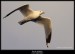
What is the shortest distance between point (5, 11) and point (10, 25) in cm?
10

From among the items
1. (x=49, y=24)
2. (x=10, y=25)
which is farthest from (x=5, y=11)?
(x=49, y=24)

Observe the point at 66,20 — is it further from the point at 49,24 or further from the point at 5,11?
the point at 5,11

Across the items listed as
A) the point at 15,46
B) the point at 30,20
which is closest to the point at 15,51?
the point at 15,46

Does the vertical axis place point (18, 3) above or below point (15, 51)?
above

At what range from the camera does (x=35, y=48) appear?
334 cm

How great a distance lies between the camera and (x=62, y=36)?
11.0 feet

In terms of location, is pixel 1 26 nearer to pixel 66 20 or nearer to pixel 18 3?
pixel 18 3

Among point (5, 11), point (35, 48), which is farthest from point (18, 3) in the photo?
point (35, 48)

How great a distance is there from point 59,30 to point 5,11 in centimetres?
39

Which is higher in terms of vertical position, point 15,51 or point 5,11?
point 5,11

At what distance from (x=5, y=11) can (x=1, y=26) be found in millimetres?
106

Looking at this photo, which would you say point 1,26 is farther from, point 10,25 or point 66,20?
point 66,20

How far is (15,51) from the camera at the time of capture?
3.34 meters

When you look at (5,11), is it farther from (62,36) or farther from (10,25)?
(62,36)
